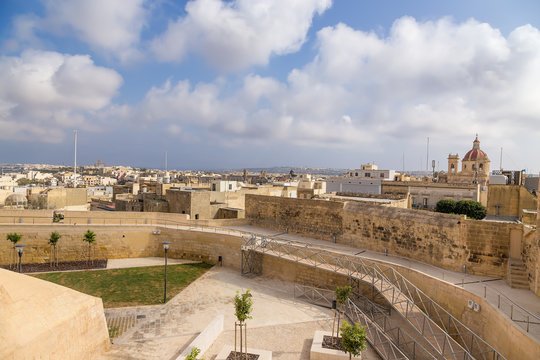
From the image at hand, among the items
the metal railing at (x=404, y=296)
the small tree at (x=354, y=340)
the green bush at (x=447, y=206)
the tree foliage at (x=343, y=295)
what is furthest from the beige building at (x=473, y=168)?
the small tree at (x=354, y=340)

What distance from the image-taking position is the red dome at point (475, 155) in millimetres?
50506

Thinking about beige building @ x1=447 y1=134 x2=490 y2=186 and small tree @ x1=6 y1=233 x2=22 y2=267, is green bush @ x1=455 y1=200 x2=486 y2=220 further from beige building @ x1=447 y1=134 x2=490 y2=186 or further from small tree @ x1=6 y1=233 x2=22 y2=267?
small tree @ x1=6 y1=233 x2=22 y2=267

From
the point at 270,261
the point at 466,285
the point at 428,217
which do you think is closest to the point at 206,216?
the point at 270,261

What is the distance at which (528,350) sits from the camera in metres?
7.71

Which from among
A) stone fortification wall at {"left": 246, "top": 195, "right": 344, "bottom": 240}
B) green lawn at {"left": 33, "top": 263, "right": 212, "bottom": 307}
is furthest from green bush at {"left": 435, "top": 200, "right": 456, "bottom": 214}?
green lawn at {"left": 33, "top": 263, "right": 212, "bottom": 307}

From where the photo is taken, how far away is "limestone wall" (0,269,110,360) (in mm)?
7770

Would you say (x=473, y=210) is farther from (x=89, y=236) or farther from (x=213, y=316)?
(x=89, y=236)

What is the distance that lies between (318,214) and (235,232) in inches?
216

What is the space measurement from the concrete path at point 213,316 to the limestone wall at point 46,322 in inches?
34.4

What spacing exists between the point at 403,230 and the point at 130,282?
562 inches

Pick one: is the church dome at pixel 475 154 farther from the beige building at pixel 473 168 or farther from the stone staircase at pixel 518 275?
the stone staircase at pixel 518 275

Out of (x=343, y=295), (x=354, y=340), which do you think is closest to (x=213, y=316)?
(x=343, y=295)

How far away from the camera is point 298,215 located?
2084 cm

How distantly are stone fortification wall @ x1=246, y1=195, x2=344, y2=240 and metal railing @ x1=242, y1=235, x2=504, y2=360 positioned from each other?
2.61 metres
